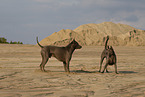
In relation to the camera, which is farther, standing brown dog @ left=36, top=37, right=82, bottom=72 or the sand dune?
the sand dune

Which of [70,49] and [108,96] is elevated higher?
[70,49]

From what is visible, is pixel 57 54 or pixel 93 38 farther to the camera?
pixel 93 38

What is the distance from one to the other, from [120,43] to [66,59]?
42.2 metres

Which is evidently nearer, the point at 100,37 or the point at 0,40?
the point at 0,40

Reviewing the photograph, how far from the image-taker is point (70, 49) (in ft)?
26.2

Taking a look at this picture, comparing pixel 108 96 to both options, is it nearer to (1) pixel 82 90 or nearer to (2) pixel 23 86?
(1) pixel 82 90

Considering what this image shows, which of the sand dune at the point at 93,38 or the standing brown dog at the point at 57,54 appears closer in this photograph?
the standing brown dog at the point at 57,54

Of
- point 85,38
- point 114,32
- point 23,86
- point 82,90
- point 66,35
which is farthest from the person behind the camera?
point 114,32

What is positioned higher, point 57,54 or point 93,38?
point 93,38

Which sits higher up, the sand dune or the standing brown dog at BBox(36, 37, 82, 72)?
the sand dune

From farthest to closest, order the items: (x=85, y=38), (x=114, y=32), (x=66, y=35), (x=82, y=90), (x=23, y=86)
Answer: (x=114, y=32) < (x=85, y=38) < (x=66, y=35) < (x=23, y=86) < (x=82, y=90)

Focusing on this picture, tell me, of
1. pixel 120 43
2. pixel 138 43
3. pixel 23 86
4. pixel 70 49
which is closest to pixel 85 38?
pixel 120 43

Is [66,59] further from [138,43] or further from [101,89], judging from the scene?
[138,43]

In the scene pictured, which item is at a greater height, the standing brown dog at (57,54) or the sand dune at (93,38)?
the sand dune at (93,38)
